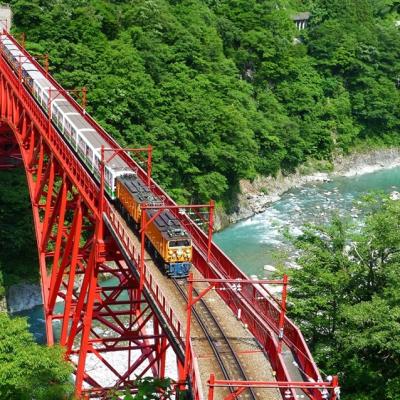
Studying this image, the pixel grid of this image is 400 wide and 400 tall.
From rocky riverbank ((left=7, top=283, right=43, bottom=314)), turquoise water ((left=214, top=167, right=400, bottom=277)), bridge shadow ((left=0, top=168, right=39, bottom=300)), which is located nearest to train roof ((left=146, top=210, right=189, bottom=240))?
turquoise water ((left=214, top=167, right=400, bottom=277))

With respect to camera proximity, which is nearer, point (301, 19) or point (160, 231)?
point (160, 231)

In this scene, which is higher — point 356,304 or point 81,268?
point 356,304

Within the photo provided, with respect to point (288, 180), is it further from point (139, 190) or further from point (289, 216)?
point (139, 190)

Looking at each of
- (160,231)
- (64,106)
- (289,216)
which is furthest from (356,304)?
(289,216)

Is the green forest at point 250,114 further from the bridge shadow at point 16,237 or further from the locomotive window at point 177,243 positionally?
the locomotive window at point 177,243

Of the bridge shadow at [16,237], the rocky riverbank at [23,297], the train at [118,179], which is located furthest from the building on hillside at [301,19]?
the rocky riverbank at [23,297]

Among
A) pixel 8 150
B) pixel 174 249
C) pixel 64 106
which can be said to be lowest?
pixel 8 150
